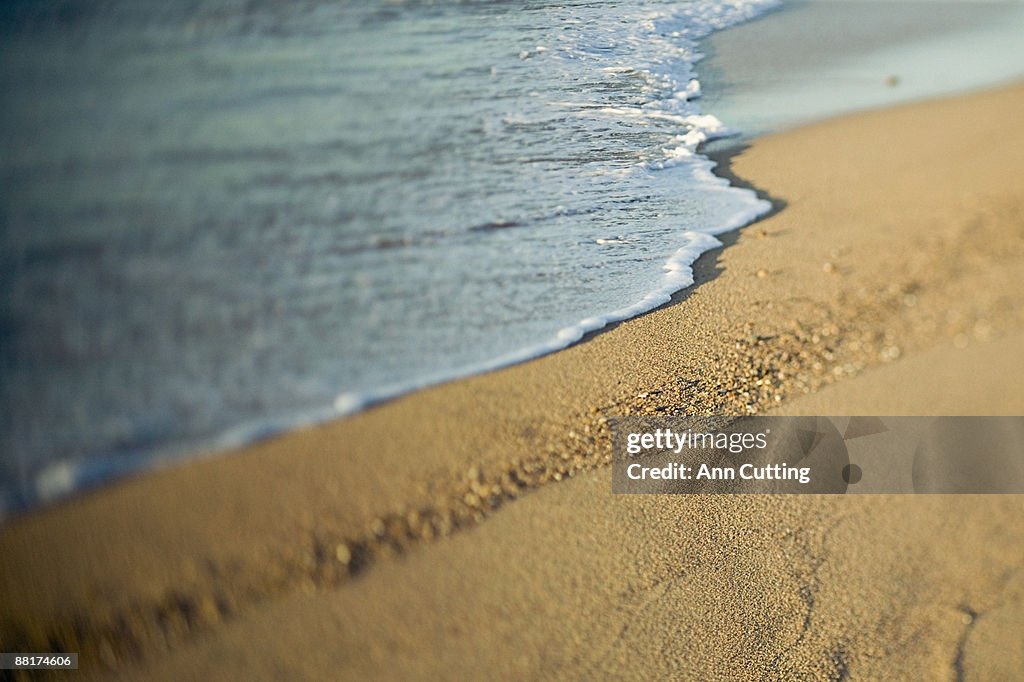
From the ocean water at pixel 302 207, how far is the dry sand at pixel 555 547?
0.71ft

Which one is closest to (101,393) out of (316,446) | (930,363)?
(316,446)

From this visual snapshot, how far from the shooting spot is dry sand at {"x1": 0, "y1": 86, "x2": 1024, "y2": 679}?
1.92 meters

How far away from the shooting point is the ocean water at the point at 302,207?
8.25 feet

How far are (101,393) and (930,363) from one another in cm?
300

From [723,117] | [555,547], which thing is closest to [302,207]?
[555,547]

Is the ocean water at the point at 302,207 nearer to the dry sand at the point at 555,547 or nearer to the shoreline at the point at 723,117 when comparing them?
the shoreline at the point at 723,117

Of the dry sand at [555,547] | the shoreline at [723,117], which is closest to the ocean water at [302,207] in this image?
the shoreline at [723,117]

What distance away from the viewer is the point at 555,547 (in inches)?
85.8

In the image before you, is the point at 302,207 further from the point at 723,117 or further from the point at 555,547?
the point at 723,117

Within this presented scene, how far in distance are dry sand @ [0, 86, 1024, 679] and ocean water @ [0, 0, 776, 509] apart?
0.22 m

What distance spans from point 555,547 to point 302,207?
1.96 metres

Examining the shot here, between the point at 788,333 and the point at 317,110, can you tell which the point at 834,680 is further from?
the point at 317,110

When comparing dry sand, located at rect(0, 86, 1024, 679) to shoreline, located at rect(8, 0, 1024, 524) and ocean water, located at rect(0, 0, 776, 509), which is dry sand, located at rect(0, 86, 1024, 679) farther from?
ocean water, located at rect(0, 0, 776, 509)

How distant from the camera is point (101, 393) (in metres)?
2.44
